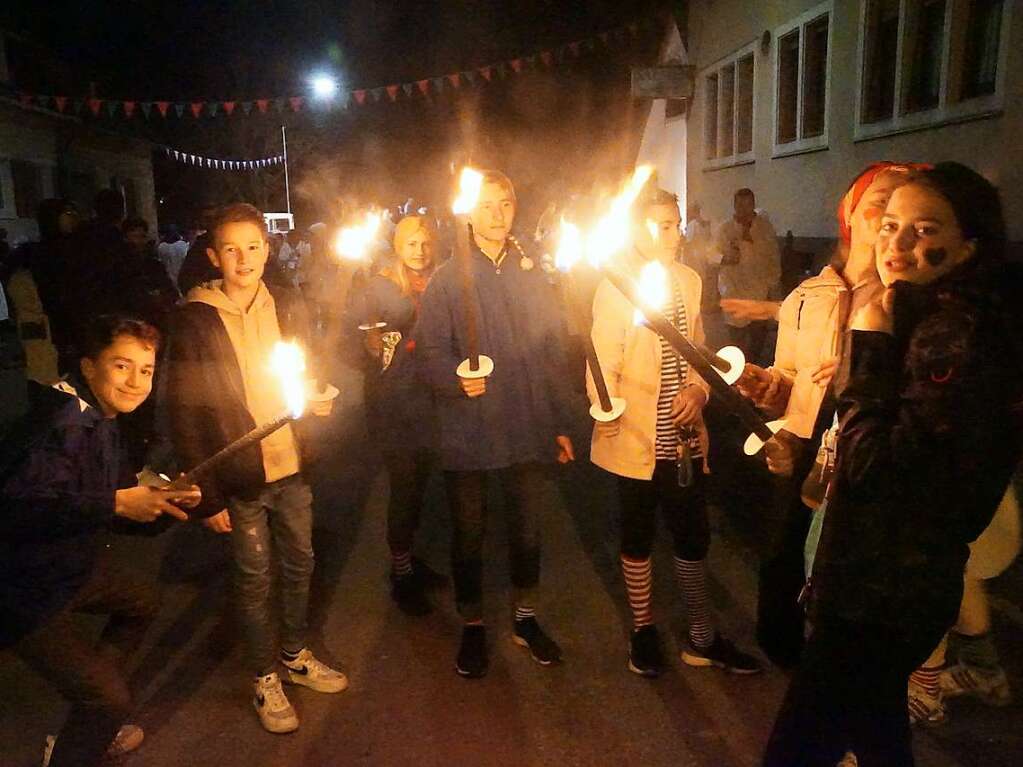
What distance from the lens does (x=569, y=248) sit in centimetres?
321

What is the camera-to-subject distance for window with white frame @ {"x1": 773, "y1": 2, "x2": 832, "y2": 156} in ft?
46.2

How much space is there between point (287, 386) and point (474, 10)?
16.8 m

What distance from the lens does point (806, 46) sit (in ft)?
47.4

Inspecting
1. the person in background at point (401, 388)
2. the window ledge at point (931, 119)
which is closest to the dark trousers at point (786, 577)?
the person in background at point (401, 388)

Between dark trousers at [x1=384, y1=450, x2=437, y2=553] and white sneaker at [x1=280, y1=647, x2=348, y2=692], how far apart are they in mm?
978

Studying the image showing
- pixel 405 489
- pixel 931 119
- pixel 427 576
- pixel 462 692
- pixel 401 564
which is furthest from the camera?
pixel 931 119

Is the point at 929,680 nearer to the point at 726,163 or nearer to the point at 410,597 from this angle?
the point at 410,597

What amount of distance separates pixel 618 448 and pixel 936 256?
1771 mm

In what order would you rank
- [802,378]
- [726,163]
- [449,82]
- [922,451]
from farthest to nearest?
[726,163], [449,82], [802,378], [922,451]

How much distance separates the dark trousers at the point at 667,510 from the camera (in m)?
3.72

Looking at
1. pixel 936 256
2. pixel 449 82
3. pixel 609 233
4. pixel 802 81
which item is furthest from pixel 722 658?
pixel 802 81

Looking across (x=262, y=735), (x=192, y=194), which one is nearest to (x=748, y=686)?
(x=262, y=735)

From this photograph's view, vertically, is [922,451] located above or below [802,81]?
below

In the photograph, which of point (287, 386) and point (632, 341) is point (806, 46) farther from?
point (287, 386)
